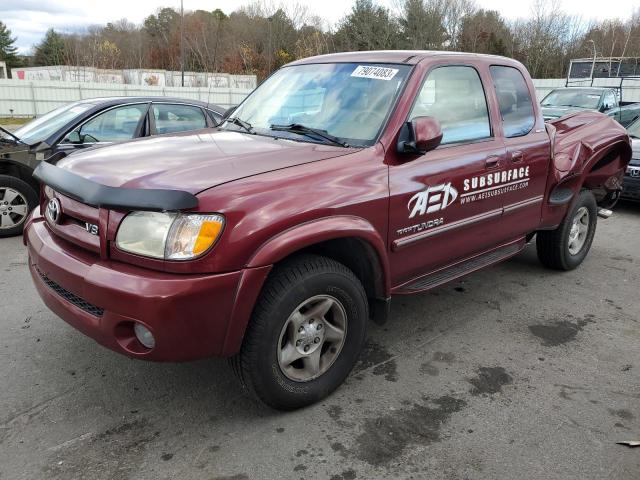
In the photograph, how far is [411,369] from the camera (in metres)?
→ 3.37

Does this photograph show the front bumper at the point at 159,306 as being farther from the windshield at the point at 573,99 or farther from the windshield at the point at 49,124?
the windshield at the point at 573,99

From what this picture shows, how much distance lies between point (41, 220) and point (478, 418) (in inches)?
106

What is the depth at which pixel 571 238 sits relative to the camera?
5.22 m

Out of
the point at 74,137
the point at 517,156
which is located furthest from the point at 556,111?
the point at 74,137

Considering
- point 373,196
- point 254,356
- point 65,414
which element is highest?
point 373,196

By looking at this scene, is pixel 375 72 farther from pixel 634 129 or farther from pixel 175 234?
pixel 634 129

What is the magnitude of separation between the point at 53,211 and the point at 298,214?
53.3 inches

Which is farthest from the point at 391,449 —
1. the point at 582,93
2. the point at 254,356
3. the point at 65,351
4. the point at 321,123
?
the point at 582,93

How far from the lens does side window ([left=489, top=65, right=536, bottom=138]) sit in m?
4.00

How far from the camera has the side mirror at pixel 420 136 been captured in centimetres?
298

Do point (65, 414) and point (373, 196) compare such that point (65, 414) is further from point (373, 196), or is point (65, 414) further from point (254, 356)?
point (373, 196)

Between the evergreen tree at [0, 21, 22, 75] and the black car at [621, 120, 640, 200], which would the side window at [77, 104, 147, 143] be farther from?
the evergreen tree at [0, 21, 22, 75]

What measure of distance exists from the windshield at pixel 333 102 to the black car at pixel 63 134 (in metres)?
2.72

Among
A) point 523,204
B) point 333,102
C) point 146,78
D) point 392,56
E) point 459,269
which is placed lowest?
point 459,269
